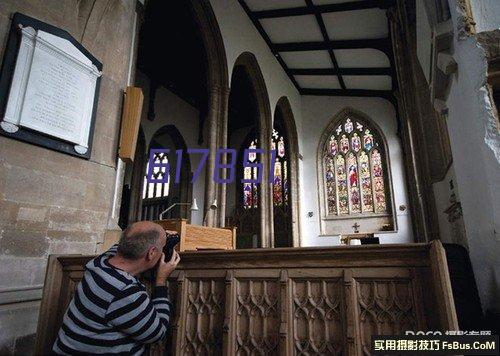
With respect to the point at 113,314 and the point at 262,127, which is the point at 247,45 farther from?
the point at 113,314

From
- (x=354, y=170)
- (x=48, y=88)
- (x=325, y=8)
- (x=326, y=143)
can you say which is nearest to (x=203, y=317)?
(x=48, y=88)

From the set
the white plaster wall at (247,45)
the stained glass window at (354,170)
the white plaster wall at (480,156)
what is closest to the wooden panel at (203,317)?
the white plaster wall at (480,156)

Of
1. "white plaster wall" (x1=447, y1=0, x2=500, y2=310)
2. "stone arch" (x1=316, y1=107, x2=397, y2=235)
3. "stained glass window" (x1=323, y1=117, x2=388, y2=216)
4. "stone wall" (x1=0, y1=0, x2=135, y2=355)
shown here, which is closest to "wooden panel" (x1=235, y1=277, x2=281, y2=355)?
"white plaster wall" (x1=447, y1=0, x2=500, y2=310)

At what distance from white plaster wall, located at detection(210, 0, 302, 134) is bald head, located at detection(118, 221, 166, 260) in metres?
6.03

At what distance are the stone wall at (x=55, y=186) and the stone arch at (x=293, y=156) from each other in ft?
22.6

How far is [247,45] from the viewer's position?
7.67 metres

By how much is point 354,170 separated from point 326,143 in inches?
53.4

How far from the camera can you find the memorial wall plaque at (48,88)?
8.09 feet

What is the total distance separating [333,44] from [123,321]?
327 inches

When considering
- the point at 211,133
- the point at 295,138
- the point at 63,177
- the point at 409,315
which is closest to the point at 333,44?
the point at 295,138

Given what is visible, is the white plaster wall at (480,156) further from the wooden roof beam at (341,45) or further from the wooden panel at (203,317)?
the wooden roof beam at (341,45)

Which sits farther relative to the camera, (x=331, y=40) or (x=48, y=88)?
(x=331, y=40)

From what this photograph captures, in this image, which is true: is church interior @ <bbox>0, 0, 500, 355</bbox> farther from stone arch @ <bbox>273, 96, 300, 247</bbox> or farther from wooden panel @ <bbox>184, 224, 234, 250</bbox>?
stone arch @ <bbox>273, 96, 300, 247</bbox>

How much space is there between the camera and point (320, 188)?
10484 millimetres
